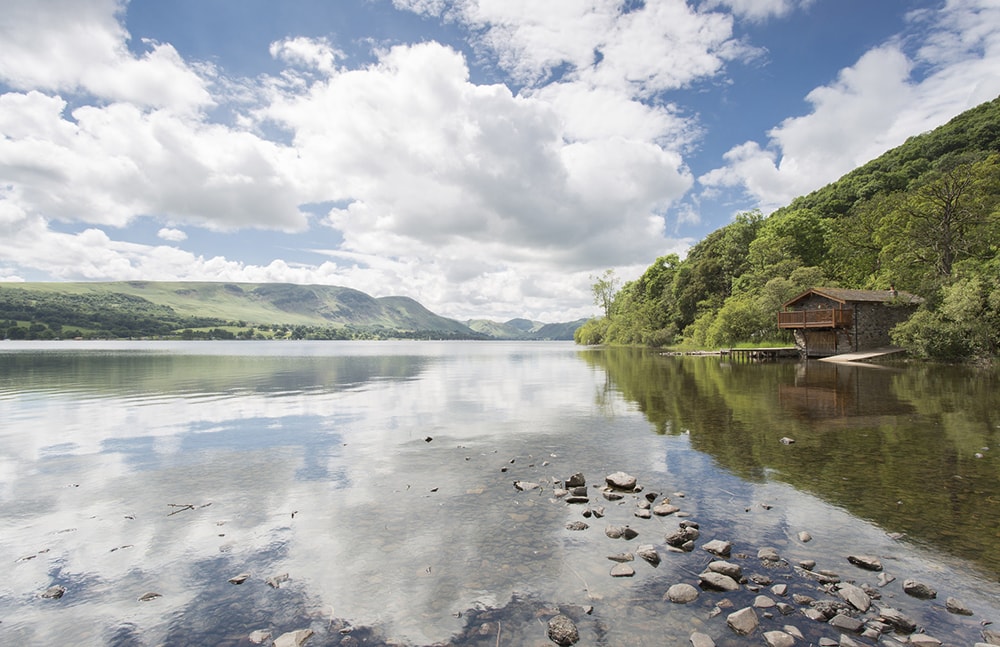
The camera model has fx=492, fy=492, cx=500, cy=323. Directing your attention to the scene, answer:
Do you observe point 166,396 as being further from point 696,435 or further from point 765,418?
point 765,418

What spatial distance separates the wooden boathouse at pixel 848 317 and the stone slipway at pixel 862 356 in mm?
1685

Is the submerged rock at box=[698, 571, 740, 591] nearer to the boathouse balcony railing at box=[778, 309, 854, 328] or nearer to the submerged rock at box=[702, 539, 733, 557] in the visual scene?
the submerged rock at box=[702, 539, 733, 557]

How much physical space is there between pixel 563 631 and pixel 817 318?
66561 millimetres

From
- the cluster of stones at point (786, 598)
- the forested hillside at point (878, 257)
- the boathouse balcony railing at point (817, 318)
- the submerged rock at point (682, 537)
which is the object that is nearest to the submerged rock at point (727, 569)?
the cluster of stones at point (786, 598)

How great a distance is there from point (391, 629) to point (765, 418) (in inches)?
827

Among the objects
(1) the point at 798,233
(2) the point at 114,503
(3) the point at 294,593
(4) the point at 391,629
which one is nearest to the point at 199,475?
(2) the point at 114,503

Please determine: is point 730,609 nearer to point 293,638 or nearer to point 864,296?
point 293,638

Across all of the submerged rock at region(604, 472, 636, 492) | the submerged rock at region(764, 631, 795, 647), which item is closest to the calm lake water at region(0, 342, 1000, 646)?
the submerged rock at region(764, 631, 795, 647)

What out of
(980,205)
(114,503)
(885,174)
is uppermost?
(885,174)

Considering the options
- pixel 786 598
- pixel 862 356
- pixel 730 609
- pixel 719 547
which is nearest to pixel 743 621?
pixel 730 609

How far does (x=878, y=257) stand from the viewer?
7488 centimetres

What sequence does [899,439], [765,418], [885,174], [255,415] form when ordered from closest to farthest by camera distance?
[899,439], [765,418], [255,415], [885,174]

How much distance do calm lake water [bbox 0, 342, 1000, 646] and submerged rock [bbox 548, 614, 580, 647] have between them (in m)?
0.17

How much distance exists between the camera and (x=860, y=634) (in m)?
6.61
